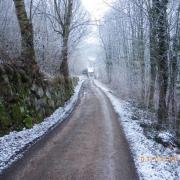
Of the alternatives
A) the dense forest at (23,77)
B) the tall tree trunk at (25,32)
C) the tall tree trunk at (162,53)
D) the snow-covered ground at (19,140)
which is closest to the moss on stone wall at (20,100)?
the dense forest at (23,77)

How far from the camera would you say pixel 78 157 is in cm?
788

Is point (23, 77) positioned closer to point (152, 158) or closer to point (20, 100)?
point (20, 100)

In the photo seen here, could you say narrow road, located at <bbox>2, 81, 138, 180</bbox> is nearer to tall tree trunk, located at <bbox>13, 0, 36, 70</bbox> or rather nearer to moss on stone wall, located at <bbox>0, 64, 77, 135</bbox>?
moss on stone wall, located at <bbox>0, 64, 77, 135</bbox>

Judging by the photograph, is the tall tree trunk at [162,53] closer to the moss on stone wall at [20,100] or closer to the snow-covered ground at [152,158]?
the snow-covered ground at [152,158]

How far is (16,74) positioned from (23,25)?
2883 mm

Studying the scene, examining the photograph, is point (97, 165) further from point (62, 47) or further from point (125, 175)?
point (62, 47)

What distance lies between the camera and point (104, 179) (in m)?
6.43

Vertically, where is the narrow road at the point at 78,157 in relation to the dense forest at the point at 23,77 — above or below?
below

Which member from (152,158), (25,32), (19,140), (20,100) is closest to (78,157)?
(152,158)

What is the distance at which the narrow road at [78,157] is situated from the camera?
6.66 meters

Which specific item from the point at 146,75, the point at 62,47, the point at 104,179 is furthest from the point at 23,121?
the point at 146,75

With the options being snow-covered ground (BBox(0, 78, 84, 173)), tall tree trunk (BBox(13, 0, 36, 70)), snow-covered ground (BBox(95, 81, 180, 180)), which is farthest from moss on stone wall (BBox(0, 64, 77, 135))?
snow-covered ground (BBox(95, 81, 180, 180))

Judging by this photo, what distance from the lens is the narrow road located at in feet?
21.8

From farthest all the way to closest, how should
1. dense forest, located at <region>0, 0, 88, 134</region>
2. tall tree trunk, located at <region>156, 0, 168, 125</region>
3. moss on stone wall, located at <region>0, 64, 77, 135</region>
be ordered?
tall tree trunk, located at <region>156, 0, 168, 125</region>, dense forest, located at <region>0, 0, 88, 134</region>, moss on stone wall, located at <region>0, 64, 77, 135</region>
